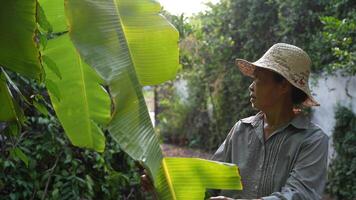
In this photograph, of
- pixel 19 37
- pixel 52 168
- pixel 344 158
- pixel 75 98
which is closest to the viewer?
pixel 19 37

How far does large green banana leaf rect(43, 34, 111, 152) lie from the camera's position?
5.95 ft

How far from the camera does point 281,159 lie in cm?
203

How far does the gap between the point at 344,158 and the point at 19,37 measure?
5.78 meters

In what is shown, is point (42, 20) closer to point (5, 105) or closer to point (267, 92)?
point (5, 105)

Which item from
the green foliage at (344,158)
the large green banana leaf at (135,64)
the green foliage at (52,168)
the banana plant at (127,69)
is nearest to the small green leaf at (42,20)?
the banana plant at (127,69)

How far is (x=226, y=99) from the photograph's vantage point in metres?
9.40

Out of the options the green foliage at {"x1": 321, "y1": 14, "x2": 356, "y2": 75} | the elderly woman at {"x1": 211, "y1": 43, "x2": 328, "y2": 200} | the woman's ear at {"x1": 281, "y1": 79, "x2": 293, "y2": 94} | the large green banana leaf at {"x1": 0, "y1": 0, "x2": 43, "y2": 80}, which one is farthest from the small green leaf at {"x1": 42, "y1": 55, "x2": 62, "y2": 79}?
the green foliage at {"x1": 321, "y1": 14, "x2": 356, "y2": 75}

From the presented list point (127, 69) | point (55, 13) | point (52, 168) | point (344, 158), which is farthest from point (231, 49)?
point (127, 69)

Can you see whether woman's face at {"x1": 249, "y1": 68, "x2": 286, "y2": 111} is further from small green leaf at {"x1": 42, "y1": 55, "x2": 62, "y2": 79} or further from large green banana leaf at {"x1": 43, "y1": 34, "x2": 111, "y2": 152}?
small green leaf at {"x1": 42, "y1": 55, "x2": 62, "y2": 79}

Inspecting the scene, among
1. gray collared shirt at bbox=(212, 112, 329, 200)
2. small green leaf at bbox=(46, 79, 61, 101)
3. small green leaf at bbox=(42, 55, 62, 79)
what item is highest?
small green leaf at bbox=(42, 55, 62, 79)

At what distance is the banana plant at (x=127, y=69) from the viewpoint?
134cm

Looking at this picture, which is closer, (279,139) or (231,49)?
(279,139)

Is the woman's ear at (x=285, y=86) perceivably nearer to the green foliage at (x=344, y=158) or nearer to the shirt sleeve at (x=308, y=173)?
the shirt sleeve at (x=308, y=173)

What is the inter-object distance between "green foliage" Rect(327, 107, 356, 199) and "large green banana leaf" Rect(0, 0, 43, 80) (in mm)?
5436
